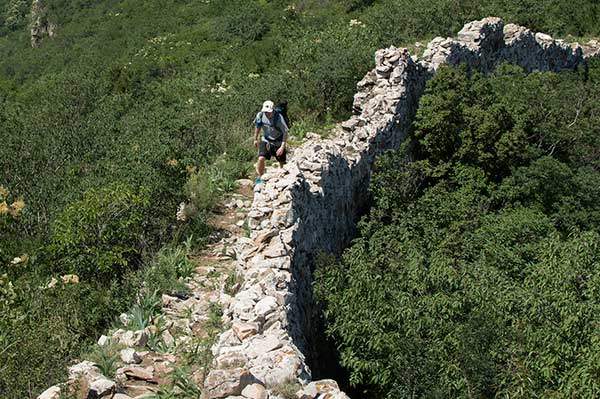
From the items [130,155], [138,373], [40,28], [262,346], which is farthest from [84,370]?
[40,28]

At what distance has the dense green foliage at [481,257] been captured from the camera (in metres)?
6.93

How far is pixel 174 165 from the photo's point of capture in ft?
34.1

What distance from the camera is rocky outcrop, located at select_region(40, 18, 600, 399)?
5.52m

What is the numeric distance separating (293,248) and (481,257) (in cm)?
331

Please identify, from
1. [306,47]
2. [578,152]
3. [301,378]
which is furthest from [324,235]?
[306,47]

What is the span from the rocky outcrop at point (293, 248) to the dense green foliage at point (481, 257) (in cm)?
43

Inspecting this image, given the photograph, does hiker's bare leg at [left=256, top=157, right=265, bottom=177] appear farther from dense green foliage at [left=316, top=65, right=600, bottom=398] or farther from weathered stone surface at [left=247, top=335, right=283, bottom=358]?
weathered stone surface at [left=247, top=335, right=283, bottom=358]

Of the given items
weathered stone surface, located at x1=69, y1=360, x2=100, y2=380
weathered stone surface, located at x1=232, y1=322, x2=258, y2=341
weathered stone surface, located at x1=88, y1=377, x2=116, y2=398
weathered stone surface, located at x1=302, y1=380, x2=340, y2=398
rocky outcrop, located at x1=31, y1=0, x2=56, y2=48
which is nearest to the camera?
weathered stone surface, located at x1=302, y1=380, x2=340, y2=398

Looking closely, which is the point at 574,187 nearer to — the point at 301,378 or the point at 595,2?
the point at 301,378

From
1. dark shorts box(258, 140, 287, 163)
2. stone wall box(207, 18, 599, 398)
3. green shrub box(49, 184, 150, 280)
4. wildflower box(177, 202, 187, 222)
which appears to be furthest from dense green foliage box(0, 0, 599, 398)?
stone wall box(207, 18, 599, 398)

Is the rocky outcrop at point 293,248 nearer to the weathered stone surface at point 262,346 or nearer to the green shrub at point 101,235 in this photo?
the weathered stone surface at point 262,346

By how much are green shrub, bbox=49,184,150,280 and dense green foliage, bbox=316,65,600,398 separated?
260cm

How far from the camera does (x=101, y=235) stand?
8773 mm

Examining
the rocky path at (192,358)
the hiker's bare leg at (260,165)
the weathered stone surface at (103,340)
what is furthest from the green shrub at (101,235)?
the hiker's bare leg at (260,165)
